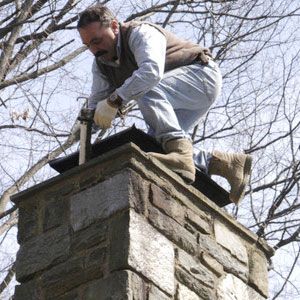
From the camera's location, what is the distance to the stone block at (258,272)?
6.07m

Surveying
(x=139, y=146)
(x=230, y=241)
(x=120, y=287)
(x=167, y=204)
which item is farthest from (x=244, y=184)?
(x=120, y=287)

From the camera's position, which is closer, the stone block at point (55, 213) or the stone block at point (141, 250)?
the stone block at point (141, 250)

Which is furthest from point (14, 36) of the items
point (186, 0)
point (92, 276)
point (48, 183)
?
point (92, 276)

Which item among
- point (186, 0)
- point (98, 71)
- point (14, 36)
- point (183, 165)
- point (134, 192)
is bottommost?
point (134, 192)

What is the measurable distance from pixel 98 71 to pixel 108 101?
1.78 ft

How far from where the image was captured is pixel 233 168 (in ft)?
20.7

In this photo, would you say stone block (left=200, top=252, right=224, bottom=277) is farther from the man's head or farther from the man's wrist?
the man's head

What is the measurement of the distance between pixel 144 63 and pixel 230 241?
1086 millimetres

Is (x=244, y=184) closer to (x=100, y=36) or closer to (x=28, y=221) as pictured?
(x=100, y=36)

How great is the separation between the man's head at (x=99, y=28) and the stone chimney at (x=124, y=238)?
741 mm

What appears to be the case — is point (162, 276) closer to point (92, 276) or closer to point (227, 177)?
point (92, 276)

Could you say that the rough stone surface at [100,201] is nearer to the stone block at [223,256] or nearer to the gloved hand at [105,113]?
the gloved hand at [105,113]

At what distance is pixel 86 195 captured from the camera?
219 inches

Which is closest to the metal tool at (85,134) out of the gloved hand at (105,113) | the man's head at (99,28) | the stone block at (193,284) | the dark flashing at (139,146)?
the dark flashing at (139,146)
